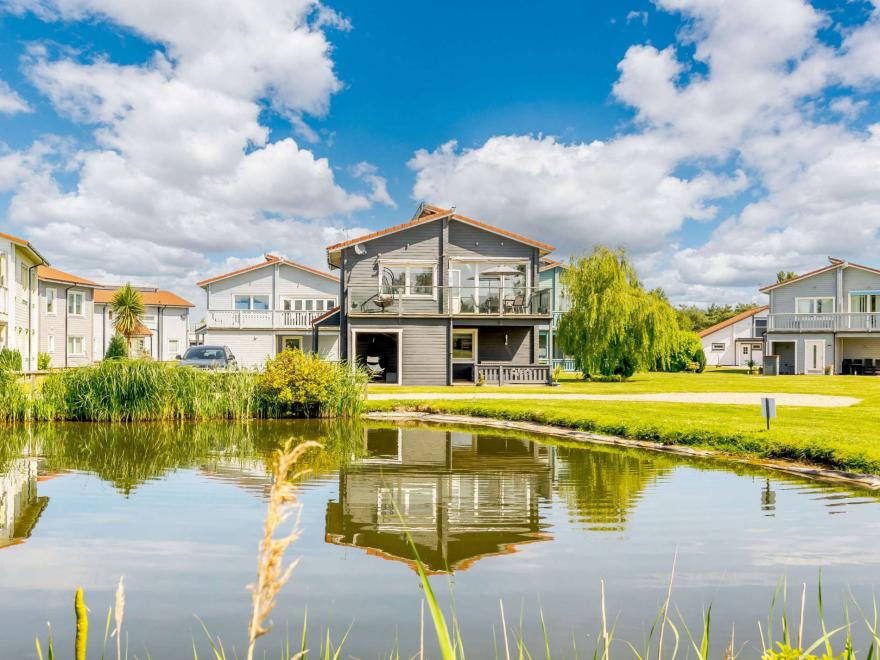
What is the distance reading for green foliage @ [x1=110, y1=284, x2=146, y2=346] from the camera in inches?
1907

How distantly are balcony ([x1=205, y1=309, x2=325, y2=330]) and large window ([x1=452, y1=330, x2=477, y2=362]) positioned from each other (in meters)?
10.1

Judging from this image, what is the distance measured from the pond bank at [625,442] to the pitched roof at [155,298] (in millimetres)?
48967

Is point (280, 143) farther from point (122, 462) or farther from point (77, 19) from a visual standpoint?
point (122, 462)

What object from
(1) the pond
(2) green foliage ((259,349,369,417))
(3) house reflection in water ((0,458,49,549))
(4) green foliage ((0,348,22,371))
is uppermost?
(4) green foliage ((0,348,22,371))

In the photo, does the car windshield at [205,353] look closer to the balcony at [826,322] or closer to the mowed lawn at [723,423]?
the mowed lawn at [723,423]

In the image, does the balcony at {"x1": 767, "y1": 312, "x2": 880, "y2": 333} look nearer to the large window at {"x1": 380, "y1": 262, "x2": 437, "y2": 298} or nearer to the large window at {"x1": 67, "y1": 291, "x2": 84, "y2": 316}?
the large window at {"x1": 380, "y1": 262, "x2": 437, "y2": 298}

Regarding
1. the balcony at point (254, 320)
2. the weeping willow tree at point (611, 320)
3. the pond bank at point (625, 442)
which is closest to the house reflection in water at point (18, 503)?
the pond bank at point (625, 442)

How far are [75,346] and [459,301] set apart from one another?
3271 cm

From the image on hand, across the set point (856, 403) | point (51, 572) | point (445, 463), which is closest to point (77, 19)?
point (445, 463)

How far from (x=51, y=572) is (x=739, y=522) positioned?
7.27 metres

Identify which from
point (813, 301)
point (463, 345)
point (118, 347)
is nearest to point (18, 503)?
point (463, 345)

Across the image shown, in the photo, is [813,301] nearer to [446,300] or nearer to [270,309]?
[446,300]

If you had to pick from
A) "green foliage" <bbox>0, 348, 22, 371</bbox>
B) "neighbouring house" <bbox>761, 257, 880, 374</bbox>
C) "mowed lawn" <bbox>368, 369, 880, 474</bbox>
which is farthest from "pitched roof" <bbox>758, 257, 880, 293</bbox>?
"green foliage" <bbox>0, 348, 22, 371</bbox>

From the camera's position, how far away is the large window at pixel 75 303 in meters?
45.2
